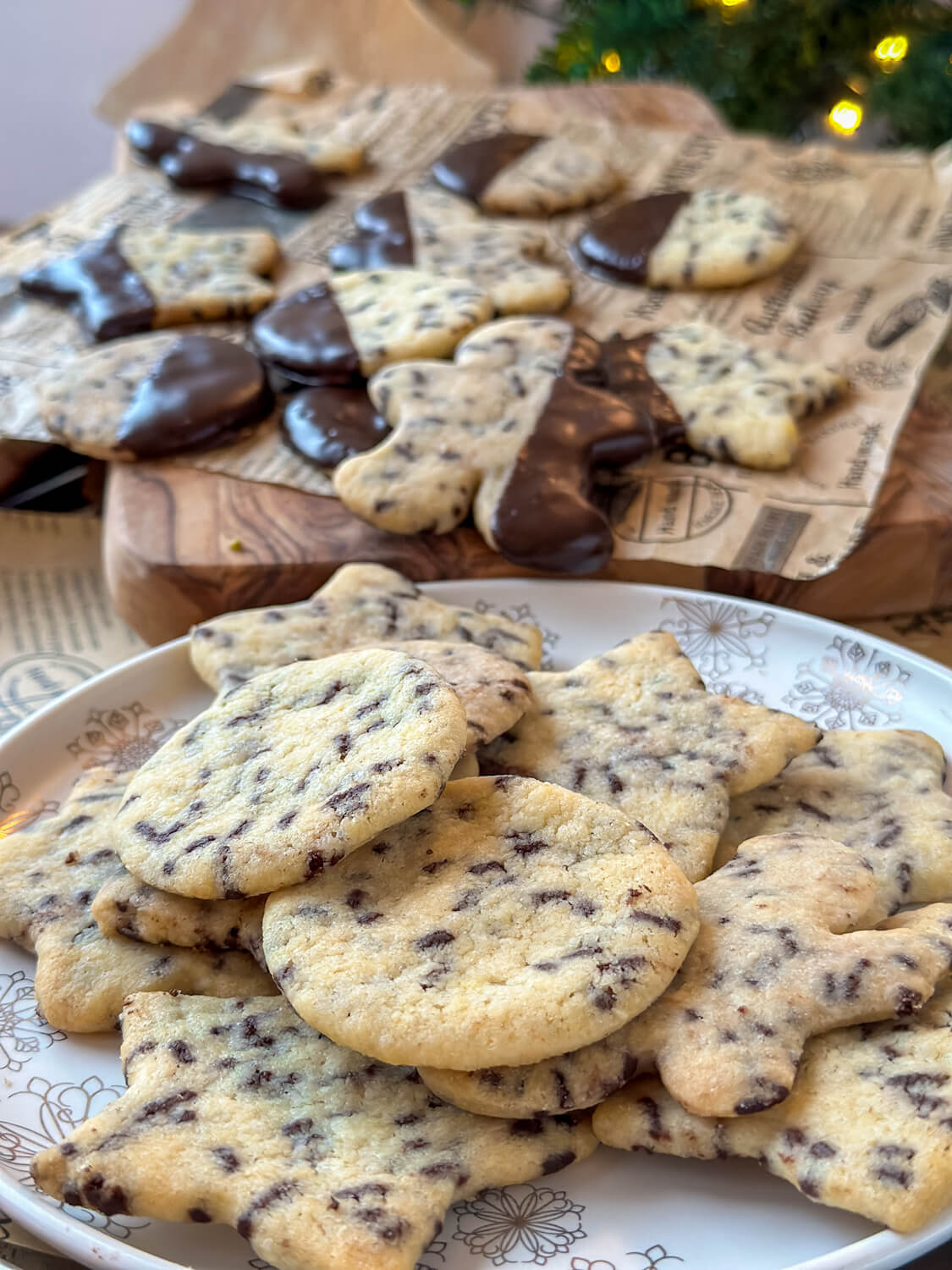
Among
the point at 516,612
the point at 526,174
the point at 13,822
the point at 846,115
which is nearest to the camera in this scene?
the point at 13,822

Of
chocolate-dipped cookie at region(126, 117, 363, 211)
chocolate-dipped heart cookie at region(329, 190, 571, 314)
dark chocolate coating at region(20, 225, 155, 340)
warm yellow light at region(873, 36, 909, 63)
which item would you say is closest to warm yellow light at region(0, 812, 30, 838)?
dark chocolate coating at region(20, 225, 155, 340)

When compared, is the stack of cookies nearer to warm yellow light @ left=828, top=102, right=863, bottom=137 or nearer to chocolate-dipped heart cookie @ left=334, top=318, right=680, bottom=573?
chocolate-dipped heart cookie @ left=334, top=318, right=680, bottom=573

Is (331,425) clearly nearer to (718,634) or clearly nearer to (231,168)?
(718,634)

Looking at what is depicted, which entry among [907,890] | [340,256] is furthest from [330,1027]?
[340,256]

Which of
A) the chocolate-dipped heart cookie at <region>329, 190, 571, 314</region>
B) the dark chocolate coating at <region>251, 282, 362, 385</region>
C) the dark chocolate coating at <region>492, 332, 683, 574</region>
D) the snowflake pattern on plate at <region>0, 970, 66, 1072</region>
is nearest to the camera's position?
the snowflake pattern on plate at <region>0, 970, 66, 1072</region>

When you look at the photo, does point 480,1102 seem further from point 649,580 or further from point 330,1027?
point 649,580

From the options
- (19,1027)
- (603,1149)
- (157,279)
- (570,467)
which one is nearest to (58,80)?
(157,279)
